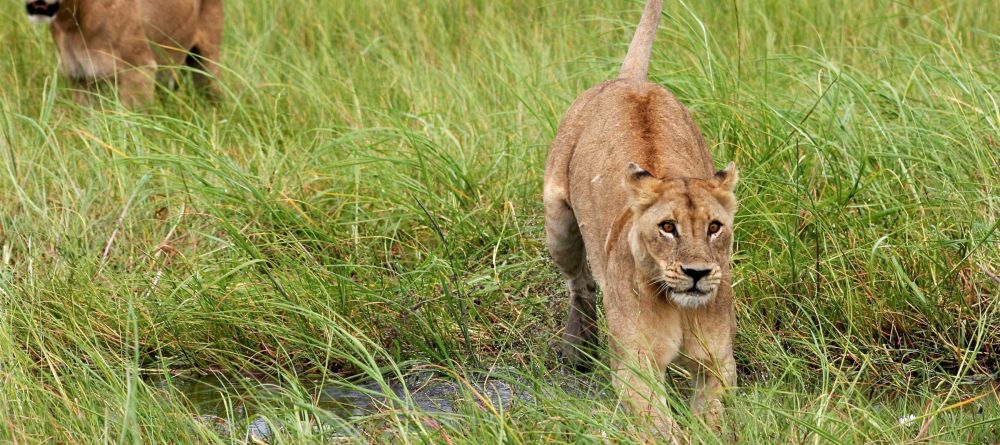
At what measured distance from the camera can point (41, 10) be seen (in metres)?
7.18

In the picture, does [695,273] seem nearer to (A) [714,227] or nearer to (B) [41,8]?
(A) [714,227]

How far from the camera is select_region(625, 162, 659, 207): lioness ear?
389cm

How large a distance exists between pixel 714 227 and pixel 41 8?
4507mm

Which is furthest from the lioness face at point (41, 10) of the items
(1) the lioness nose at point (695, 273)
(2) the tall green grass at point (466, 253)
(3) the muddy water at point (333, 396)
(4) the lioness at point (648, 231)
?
(1) the lioness nose at point (695, 273)

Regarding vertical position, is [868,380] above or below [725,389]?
below

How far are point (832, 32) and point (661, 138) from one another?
3.30 meters

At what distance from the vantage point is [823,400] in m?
3.81

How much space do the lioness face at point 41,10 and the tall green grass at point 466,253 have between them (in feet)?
2.23

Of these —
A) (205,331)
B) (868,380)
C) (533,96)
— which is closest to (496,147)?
(533,96)

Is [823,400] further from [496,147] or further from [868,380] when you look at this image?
[496,147]

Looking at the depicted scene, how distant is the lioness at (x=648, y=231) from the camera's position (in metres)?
3.78

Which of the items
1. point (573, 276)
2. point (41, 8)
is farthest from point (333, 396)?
point (41, 8)

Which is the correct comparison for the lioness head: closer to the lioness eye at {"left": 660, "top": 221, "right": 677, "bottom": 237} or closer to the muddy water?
the lioness eye at {"left": 660, "top": 221, "right": 677, "bottom": 237}

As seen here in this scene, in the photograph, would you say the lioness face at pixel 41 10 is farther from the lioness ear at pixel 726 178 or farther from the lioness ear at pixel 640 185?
the lioness ear at pixel 726 178
